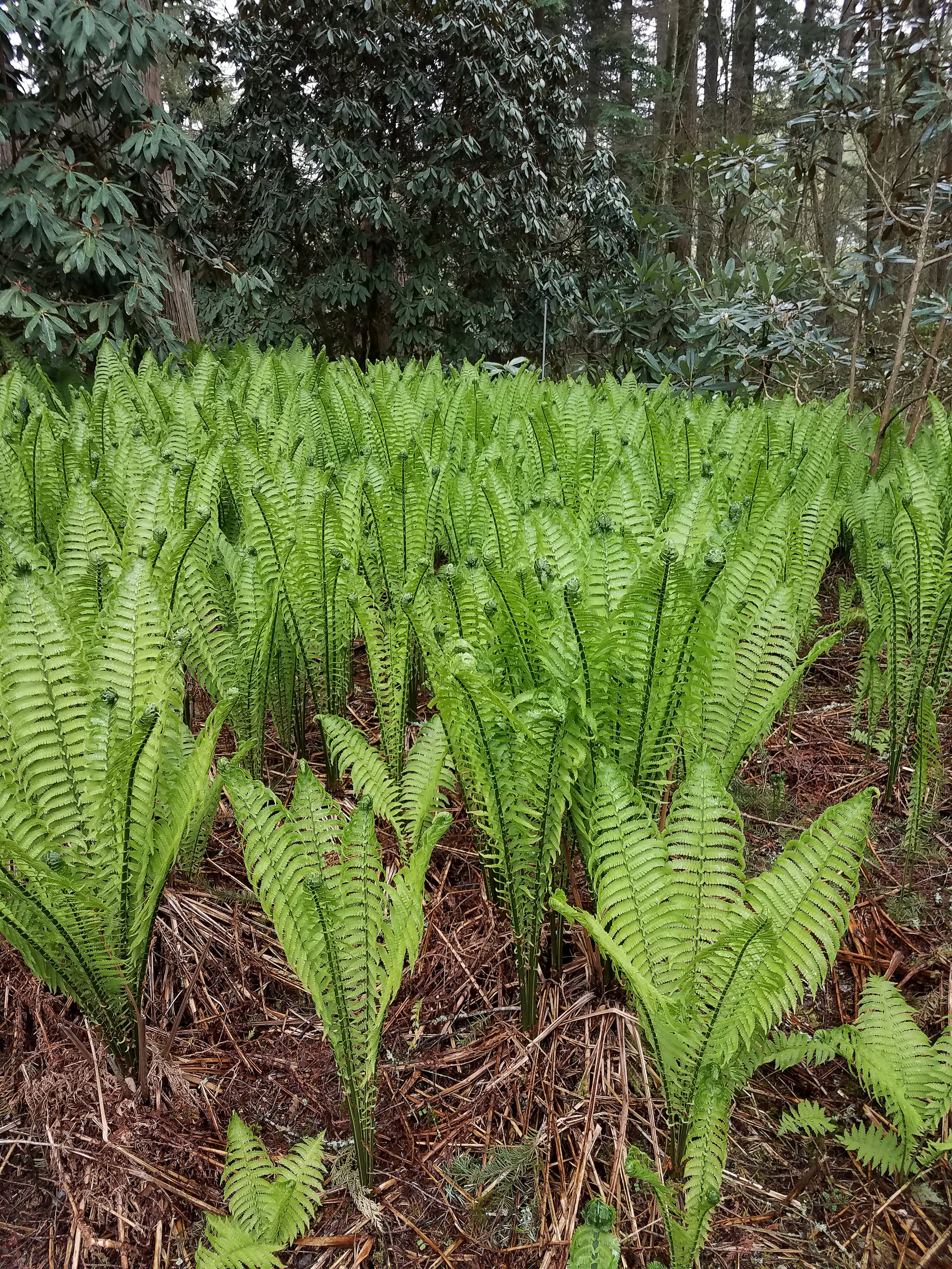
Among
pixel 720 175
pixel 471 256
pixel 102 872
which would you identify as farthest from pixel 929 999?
pixel 471 256

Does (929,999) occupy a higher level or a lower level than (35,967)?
lower

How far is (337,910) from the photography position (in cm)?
93

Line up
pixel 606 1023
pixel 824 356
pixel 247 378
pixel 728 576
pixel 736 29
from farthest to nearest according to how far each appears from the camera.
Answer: pixel 736 29 → pixel 824 356 → pixel 247 378 → pixel 728 576 → pixel 606 1023

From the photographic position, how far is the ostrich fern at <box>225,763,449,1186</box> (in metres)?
0.94

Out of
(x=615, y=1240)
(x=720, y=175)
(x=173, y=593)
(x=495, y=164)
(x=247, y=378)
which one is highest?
(x=495, y=164)

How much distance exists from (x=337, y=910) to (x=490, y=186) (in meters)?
9.36

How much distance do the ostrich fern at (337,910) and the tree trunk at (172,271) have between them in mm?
4246

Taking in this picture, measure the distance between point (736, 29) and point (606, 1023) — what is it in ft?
62.8

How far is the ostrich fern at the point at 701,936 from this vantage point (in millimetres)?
899

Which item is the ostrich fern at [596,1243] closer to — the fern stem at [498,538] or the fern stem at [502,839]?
the fern stem at [502,839]

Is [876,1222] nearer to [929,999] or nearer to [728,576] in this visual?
[929,999]

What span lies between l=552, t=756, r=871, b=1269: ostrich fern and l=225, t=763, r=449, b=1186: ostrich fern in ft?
0.70

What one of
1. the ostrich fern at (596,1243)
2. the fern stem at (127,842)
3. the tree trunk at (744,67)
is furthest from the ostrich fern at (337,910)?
the tree trunk at (744,67)

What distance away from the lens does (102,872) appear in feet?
3.33
